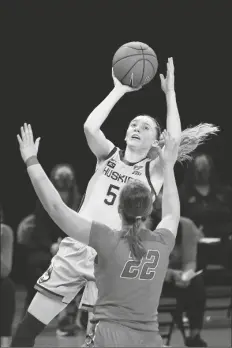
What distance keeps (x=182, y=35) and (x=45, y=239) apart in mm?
3630

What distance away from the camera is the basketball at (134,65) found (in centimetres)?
528

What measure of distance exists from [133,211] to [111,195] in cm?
168

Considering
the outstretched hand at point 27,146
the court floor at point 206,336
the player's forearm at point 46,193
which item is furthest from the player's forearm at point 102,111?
the court floor at point 206,336

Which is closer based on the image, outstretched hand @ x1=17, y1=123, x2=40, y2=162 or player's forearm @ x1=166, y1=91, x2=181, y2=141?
outstretched hand @ x1=17, y1=123, x2=40, y2=162

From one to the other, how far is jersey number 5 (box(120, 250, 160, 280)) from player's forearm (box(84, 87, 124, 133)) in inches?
61.2

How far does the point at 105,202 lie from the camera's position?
17.4 feet

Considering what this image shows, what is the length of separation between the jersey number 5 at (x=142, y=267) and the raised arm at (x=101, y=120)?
1.56 metres

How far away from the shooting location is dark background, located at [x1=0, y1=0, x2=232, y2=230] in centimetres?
1004

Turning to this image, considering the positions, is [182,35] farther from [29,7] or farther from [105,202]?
[105,202]

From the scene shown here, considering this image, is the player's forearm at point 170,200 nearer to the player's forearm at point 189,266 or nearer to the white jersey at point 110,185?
the white jersey at point 110,185

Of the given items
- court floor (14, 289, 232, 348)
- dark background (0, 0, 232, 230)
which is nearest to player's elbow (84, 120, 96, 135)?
court floor (14, 289, 232, 348)

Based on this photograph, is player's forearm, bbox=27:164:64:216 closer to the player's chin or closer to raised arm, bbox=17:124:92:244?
raised arm, bbox=17:124:92:244

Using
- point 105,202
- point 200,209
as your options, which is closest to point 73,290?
point 105,202

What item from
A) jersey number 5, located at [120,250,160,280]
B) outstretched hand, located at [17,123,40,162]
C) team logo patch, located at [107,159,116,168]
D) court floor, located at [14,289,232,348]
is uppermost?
outstretched hand, located at [17,123,40,162]
